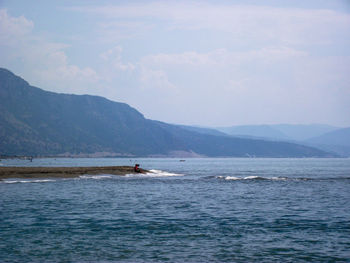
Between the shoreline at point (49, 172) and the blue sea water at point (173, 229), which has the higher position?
the shoreline at point (49, 172)

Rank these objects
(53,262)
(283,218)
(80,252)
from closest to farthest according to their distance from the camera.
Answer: (53,262), (80,252), (283,218)

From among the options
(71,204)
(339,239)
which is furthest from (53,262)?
(71,204)

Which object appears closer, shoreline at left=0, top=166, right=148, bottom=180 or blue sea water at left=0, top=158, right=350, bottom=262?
blue sea water at left=0, top=158, right=350, bottom=262

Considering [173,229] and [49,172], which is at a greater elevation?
[49,172]

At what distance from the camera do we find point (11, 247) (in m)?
24.1

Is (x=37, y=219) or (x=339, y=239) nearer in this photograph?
(x=339, y=239)

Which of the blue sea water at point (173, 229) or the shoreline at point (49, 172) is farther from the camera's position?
the shoreline at point (49, 172)

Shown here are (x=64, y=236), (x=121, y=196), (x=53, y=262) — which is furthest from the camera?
(x=121, y=196)

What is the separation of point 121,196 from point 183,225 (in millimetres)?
19813

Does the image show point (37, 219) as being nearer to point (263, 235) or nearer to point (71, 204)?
point (71, 204)

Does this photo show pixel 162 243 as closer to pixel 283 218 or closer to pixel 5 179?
pixel 283 218

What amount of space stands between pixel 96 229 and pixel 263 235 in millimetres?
10504

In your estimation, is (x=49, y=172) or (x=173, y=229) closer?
(x=173, y=229)

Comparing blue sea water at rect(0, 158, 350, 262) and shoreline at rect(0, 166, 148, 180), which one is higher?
shoreline at rect(0, 166, 148, 180)
